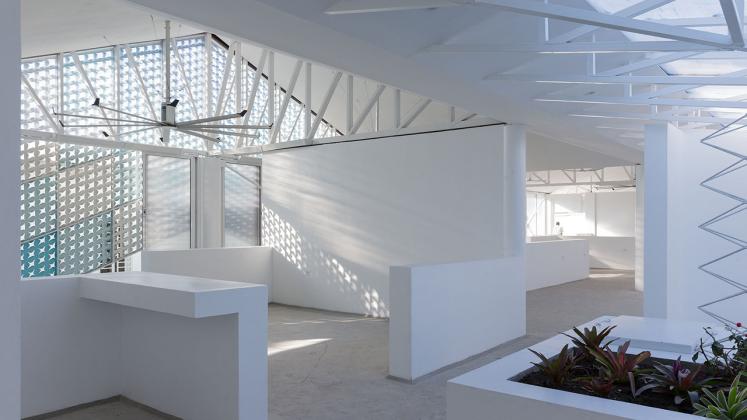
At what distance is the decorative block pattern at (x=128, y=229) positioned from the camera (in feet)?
34.8

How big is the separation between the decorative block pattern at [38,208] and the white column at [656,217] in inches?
354

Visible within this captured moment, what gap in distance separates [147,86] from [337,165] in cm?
449

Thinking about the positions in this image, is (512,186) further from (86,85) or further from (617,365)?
(86,85)

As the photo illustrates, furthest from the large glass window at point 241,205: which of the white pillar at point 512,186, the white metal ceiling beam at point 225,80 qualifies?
the white pillar at point 512,186

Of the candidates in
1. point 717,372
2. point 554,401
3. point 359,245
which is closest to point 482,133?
point 359,245

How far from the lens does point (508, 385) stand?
8.87 feet

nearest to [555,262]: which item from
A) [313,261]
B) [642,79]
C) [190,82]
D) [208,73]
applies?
[313,261]

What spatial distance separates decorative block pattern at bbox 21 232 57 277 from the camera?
9.29 meters

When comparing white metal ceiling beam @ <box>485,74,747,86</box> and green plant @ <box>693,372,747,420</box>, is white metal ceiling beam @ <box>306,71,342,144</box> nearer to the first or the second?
white metal ceiling beam @ <box>485,74,747,86</box>

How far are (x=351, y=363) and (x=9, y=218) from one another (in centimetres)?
498

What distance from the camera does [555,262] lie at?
44.1 feet

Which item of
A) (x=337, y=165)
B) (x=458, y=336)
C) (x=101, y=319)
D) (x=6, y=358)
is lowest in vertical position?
(x=458, y=336)

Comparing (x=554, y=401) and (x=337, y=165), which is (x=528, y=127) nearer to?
(x=337, y=165)

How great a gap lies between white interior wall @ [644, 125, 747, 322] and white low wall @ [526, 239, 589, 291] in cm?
596
